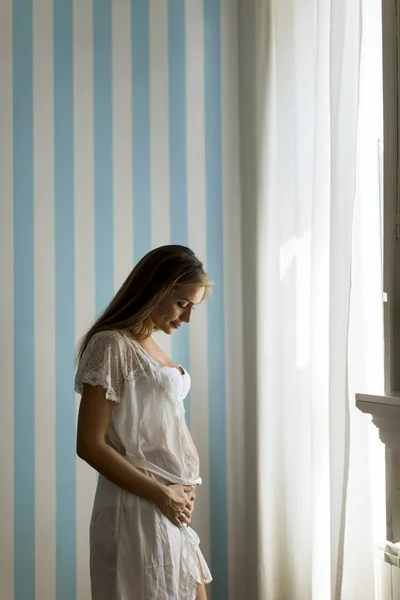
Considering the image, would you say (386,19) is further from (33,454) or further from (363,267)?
(33,454)

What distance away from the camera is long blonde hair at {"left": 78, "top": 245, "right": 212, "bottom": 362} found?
197 centimetres

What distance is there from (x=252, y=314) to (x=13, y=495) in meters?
1.02

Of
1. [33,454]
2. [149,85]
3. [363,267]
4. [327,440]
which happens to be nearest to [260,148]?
[149,85]

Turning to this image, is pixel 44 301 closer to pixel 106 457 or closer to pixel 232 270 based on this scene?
pixel 232 270

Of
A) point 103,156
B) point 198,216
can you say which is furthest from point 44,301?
point 198,216

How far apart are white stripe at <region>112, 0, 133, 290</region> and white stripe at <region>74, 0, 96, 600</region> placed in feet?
0.28

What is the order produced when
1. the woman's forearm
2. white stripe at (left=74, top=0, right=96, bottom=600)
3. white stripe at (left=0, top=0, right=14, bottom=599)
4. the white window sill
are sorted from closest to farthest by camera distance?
the white window sill, the woman's forearm, white stripe at (left=0, top=0, right=14, bottom=599), white stripe at (left=74, top=0, right=96, bottom=600)

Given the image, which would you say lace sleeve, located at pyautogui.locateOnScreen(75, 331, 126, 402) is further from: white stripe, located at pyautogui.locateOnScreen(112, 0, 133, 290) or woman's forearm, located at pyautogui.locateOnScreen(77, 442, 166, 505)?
white stripe, located at pyautogui.locateOnScreen(112, 0, 133, 290)

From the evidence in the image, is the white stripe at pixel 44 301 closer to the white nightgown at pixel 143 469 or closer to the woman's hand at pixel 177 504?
the white nightgown at pixel 143 469

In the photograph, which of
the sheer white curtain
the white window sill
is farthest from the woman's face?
the white window sill

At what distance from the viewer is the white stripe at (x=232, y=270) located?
277 cm

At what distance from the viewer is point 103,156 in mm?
2604

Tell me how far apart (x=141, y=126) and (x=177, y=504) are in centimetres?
137

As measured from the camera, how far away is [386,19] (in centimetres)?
179
